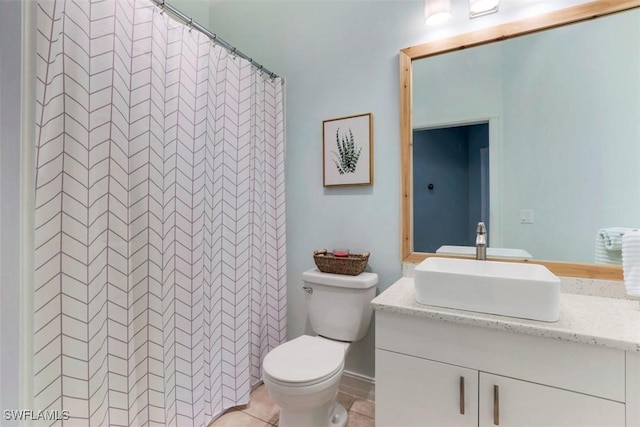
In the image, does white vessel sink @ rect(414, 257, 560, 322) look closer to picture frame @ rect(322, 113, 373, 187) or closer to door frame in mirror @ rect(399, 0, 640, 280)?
door frame in mirror @ rect(399, 0, 640, 280)

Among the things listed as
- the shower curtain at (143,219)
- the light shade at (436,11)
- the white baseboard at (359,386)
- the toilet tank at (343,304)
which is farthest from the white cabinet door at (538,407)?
the light shade at (436,11)

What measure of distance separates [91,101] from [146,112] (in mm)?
208

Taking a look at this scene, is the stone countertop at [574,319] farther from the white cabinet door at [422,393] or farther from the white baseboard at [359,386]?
the white baseboard at [359,386]

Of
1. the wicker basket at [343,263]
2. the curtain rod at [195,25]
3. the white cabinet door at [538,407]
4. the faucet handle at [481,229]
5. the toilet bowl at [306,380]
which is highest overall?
the curtain rod at [195,25]

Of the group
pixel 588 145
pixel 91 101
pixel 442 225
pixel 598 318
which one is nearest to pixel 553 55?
pixel 588 145

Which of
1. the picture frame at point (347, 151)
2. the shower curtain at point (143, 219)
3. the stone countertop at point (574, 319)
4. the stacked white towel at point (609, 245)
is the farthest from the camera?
the picture frame at point (347, 151)

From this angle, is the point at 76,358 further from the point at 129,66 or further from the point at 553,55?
the point at 553,55

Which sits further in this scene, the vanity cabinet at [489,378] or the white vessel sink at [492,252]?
the white vessel sink at [492,252]

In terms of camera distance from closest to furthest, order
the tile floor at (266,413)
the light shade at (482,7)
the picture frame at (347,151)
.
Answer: the light shade at (482,7) → the tile floor at (266,413) → the picture frame at (347,151)

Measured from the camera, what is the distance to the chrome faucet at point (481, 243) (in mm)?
1448

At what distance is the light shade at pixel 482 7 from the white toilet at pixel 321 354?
4.64 ft

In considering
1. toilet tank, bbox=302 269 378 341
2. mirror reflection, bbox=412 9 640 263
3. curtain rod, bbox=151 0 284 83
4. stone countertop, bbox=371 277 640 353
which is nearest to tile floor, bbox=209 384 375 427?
toilet tank, bbox=302 269 378 341

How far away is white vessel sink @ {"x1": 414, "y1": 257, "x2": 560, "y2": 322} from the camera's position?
1.01 meters

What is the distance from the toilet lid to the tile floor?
0.46 m
